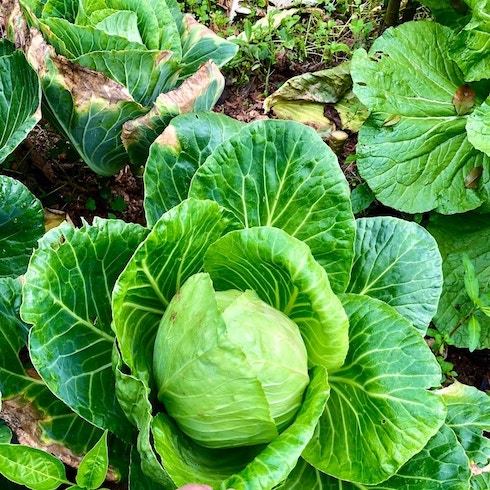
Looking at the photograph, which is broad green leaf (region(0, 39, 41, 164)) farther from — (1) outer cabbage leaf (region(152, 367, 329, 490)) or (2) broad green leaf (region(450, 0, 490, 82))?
(2) broad green leaf (region(450, 0, 490, 82))

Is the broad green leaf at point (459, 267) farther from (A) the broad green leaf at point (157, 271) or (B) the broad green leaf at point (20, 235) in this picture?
(B) the broad green leaf at point (20, 235)

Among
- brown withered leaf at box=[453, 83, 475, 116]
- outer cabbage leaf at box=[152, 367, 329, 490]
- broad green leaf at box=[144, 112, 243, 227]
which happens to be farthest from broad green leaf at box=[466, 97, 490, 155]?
outer cabbage leaf at box=[152, 367, 329, 490]

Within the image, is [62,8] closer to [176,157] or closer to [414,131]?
[176,157]

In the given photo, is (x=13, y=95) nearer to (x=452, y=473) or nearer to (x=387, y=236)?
(x=387, y=236)

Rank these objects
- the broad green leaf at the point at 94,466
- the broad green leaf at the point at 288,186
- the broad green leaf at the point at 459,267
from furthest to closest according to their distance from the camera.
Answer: the broad green leaf at the point at 459,267, the broad green leaf at the point at 288,186, the broad green leaf at the point at 94,466

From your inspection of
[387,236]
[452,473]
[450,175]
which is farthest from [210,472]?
[450,175]

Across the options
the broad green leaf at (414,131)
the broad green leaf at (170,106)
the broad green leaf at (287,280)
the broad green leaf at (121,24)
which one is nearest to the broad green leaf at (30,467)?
the broad green leaf at (287,280)
